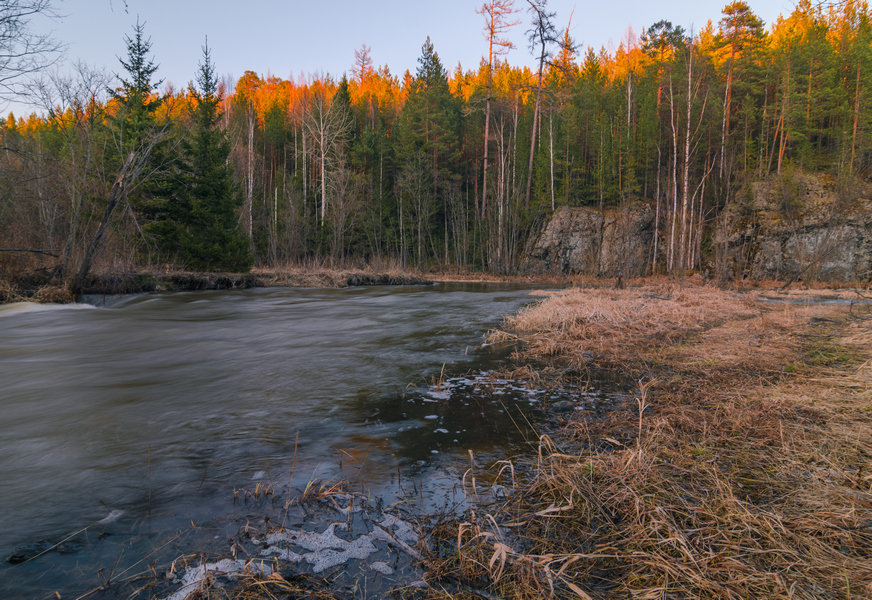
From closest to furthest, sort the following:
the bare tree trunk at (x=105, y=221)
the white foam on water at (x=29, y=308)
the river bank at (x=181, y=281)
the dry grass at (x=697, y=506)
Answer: the dry grass at (x=697, y=506) < the white foam on water at (x=29, y=308) < the river bank at (x=181, y=281) < the bare tree trunk at (x=105, y=221)

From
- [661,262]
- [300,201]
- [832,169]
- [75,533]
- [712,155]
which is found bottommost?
[75,533]

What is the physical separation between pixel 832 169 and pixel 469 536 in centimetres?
4139

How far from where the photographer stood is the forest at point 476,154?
1872 centimetres

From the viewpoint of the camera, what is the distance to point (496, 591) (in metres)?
1.91

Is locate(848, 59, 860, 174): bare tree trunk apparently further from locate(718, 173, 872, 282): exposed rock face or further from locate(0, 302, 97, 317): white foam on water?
locate(0, 302, 97, 317): white foam on water

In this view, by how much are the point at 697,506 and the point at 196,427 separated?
14.1 ft

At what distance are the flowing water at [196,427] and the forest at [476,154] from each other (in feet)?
35.8

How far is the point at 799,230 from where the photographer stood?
28.8 m

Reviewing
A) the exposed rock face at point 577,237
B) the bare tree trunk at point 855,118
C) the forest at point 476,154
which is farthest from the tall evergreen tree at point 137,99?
the bare tree trunk at point 855,118

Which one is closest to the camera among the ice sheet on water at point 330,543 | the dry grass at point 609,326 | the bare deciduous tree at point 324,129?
the ice sheet on water at point 330,543

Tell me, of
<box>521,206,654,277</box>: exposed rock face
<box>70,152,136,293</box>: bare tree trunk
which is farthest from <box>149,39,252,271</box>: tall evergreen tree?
<box>521,206,654,277</box>: exposed rock face

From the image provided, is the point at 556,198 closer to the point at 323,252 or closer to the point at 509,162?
the point at 509,162

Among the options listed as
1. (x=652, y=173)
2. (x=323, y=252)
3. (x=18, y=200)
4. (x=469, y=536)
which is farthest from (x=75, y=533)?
(x=652, y=173)

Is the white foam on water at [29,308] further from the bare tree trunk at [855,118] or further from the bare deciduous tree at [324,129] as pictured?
the bare tree trunk at [855,118]
